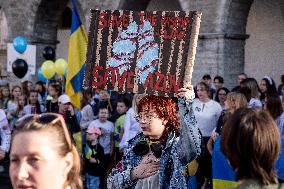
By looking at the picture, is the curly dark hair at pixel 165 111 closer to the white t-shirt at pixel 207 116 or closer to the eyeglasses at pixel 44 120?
the eyeglasses at pixel 44 120

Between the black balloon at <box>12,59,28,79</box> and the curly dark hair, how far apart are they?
33.1 feet

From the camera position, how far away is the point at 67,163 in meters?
2.20

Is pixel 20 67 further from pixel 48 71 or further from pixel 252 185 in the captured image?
pixel 252 185

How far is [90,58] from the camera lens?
399 centimetres

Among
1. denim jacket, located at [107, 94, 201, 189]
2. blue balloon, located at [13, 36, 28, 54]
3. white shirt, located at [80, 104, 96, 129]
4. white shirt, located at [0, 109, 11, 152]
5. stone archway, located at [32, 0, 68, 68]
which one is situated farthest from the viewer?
stone archway, located at [32, 0, 68, 68]

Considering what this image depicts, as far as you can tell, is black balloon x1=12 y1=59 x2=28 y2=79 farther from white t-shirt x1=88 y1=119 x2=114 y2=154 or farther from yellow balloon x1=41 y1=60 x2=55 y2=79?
white t-shirt x1=88 y1=119 x2=114 y2=154

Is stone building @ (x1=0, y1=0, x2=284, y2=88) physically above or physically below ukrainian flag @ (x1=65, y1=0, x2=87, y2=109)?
above

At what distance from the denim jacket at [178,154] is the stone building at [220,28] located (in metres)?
9.97

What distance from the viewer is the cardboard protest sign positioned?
3.73 metres

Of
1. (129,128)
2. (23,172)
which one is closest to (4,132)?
(129,128)

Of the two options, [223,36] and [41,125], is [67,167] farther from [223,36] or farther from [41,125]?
[223,36]

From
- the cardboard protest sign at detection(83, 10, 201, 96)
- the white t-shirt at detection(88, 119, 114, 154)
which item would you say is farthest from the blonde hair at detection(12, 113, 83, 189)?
the white t-shirt at detection(88, 119, 114, 154)

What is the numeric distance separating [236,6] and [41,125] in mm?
11470

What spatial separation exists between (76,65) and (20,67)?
5.12m
